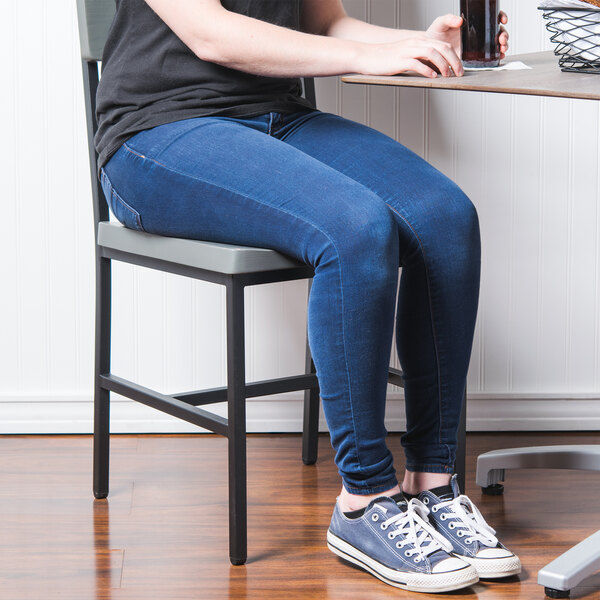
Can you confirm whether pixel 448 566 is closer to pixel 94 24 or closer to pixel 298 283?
pixel 298 283

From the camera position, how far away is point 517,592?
121cm

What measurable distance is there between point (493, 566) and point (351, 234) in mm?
477

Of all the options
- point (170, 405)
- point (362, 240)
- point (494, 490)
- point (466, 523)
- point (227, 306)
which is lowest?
point (494, 490)

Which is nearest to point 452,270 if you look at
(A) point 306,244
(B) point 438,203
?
(B) point 438,203

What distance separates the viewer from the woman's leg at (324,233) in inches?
45.9

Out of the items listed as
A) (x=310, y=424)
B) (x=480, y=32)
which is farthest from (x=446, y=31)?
(x=310, y=424)

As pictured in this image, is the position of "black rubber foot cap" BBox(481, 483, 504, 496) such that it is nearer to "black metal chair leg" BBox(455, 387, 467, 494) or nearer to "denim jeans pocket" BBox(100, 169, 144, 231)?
"black metal chair leg" BBox(455, 387, 467, 494)

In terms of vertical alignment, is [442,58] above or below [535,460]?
above

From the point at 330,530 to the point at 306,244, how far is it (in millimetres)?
409

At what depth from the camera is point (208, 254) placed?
4.10ft

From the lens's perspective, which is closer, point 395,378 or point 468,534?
point 468,534

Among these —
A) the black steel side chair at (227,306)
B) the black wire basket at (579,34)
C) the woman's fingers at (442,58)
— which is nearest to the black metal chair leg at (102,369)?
the black steel side chair at (227,306)

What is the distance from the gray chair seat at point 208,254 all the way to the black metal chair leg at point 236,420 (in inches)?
1.6

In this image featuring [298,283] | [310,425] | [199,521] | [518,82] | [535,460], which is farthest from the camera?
[298,283]
